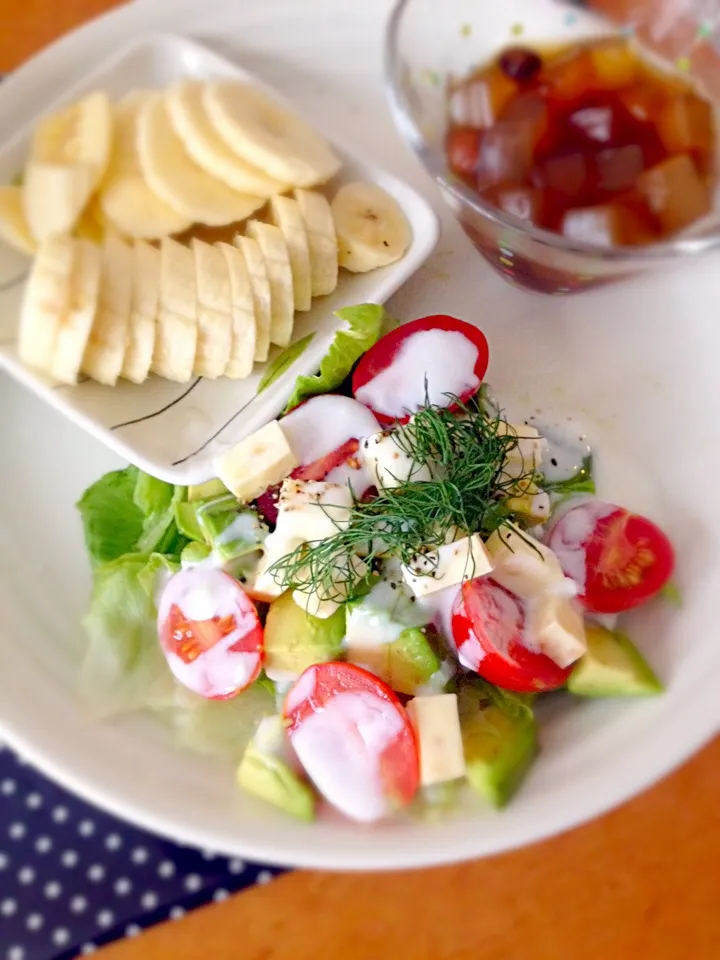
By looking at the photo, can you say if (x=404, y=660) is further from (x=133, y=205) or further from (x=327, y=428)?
(x=133, y=205)

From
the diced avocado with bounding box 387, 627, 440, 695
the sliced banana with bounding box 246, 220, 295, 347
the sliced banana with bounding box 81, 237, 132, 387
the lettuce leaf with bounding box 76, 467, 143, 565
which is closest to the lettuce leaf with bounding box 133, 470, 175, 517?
the lettuce leaf with bounding box 76, 467, 143, 565

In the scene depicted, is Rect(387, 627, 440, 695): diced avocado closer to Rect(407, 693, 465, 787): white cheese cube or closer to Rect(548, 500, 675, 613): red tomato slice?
Rect(407, 693, 465, 787): white cheese cube

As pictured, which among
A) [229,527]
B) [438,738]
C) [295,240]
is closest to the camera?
[438,738]

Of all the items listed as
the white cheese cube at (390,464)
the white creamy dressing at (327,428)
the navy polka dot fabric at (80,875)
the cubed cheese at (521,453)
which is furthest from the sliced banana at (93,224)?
the navy polka dot fabric at (80,875)

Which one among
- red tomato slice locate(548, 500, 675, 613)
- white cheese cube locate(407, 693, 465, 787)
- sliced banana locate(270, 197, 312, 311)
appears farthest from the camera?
sliced banana locate(270, 197, 312, 311)

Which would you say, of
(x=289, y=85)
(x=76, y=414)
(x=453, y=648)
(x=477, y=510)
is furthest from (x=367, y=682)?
(x=289, y=85)

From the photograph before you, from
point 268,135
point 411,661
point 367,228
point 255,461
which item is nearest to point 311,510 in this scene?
point 255,461
